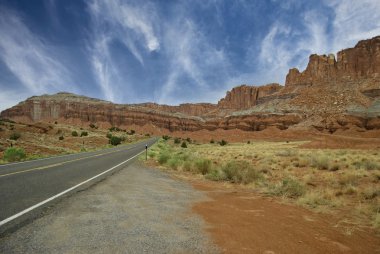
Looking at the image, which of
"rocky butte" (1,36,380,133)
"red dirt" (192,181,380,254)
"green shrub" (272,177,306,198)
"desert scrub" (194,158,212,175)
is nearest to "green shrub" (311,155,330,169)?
"desert scrub" (194,158,212,175)

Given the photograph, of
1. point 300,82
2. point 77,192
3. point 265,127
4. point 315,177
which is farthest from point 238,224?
point 300,82

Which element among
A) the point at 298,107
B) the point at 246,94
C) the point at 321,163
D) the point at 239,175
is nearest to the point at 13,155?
the point at 239,175

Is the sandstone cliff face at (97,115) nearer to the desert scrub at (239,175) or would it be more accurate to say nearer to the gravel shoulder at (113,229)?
the desert scrub at (239,175)

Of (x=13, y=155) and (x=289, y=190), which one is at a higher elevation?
(x=13, y=155)

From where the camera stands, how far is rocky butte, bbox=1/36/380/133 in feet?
313

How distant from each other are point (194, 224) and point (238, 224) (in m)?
0.94

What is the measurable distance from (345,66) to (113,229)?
138961mm

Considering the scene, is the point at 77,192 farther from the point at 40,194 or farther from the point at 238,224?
the point at 238,224

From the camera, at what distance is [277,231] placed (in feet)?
19.1

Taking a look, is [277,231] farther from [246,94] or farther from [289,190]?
[246,94]

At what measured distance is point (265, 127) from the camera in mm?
110250

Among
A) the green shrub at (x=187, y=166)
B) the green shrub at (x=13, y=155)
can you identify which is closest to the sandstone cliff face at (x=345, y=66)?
the green shrub at (x=187, y=166)

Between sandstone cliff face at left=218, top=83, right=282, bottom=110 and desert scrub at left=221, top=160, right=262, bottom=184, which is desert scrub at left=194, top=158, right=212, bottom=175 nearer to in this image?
desert scrub at left=221, top=160, right=262, bottom=184

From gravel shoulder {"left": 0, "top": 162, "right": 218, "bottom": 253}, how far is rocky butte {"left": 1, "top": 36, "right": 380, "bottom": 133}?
9082 cm
